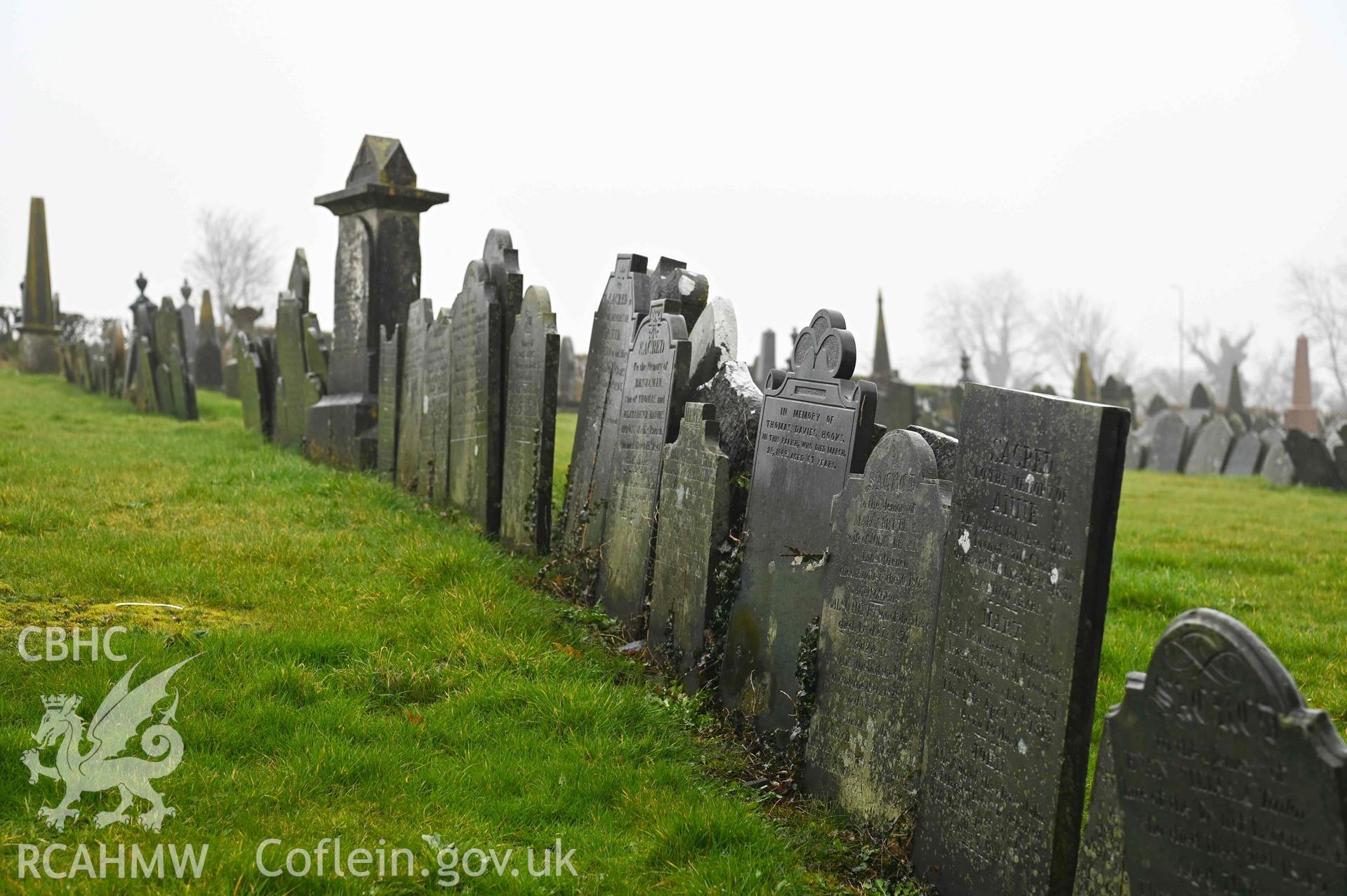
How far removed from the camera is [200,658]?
15.9 ft

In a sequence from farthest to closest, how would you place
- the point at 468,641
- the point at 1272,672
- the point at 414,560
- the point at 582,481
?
the point at 582,481
the point at 414,560
the point at 468,641
the point at 1272,672

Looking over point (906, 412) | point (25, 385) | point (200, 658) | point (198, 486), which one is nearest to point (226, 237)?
point (25, 385)

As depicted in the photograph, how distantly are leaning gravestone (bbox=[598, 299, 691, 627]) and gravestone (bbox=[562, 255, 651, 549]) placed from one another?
0.52ft

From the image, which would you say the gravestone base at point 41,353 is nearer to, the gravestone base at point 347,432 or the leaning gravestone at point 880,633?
the gravestone base at point 347,432

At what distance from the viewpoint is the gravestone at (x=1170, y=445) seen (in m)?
22.4

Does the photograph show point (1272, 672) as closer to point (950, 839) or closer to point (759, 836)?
point (950, 839)

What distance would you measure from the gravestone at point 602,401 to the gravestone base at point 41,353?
2738 centimetres

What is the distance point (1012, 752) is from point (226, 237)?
3079 inches

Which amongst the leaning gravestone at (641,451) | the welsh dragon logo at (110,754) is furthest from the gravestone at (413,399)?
the welsh dragon logo at (110,754)

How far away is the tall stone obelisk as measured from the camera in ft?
90.1

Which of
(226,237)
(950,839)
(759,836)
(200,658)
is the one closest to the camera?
(950,839)

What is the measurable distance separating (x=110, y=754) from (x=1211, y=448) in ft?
69.8

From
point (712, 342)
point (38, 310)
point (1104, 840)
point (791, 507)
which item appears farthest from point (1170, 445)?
point (38, 310)

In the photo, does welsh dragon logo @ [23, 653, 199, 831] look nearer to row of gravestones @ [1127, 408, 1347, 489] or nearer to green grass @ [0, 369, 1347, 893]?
green grass @ [0, 369, 1347, 893]
